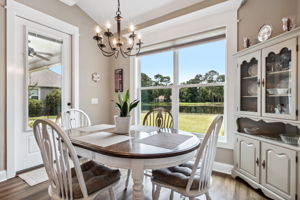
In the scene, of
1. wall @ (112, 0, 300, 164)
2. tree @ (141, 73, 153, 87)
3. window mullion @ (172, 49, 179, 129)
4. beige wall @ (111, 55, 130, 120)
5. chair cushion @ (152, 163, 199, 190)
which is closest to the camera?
chair cushion @ (152, 163, 199, 190)

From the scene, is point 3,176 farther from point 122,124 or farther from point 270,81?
point 270,81

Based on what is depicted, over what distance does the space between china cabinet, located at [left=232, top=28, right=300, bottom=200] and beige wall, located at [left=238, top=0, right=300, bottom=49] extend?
0.36m

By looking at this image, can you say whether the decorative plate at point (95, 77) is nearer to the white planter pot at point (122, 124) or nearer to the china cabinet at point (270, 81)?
the white planter pot at point (122, 124)

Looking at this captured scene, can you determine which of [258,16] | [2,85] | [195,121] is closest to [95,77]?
[2,85]

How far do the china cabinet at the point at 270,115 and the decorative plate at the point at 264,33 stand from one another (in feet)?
0.68

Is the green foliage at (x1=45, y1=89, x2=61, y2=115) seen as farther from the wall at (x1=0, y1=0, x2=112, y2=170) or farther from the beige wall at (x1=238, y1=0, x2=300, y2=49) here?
the beige wall at (x1=238, y1=0, x2=300, y2=49)

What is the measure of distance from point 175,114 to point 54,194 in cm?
219

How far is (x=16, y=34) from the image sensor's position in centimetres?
232

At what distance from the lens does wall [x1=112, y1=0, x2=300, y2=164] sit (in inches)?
75.5

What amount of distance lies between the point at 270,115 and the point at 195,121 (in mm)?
1174

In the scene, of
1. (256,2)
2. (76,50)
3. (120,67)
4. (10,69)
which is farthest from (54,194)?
(256,2)

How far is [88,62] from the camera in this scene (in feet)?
10.8

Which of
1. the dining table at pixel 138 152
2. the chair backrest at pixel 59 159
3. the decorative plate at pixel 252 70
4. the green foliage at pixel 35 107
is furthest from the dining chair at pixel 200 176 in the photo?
the green foliage at pixel 35 107

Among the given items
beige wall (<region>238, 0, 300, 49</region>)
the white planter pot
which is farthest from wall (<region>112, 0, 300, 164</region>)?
the white planter pot
